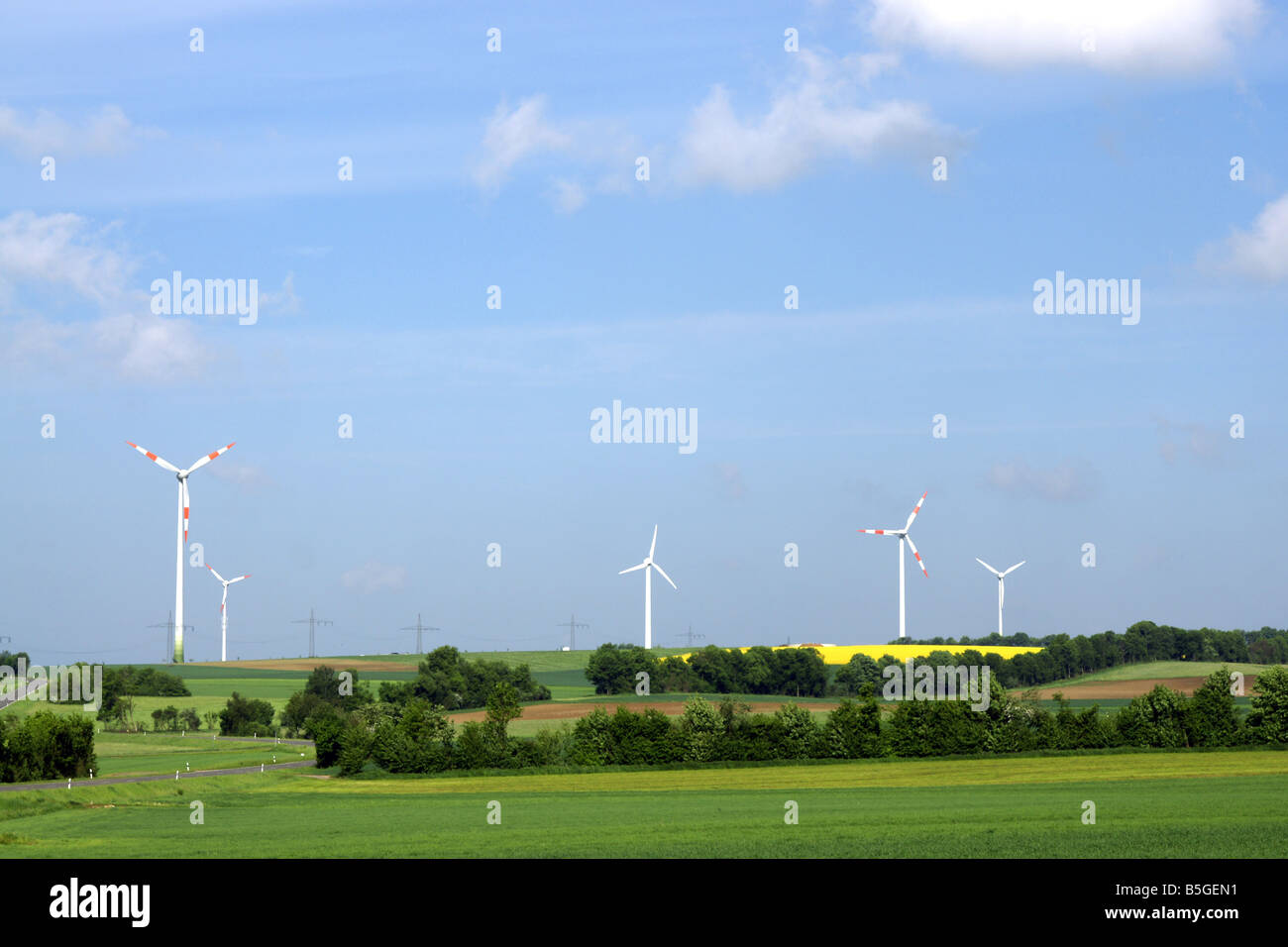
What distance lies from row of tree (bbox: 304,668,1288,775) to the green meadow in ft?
9.76

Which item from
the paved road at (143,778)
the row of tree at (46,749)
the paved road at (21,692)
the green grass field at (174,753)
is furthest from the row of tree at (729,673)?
the row of tree at (46,749)

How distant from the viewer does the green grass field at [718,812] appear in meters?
50.3

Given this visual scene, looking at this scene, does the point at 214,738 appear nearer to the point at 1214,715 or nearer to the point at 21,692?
the point at 21,692

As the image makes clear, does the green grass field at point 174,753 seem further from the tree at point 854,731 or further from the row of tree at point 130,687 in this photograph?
the tree at point 854,731

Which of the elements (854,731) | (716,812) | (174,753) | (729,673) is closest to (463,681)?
A: (729,673)

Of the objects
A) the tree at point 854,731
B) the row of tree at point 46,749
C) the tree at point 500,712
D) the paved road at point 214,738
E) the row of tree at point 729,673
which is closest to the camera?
the tree at point 854,731

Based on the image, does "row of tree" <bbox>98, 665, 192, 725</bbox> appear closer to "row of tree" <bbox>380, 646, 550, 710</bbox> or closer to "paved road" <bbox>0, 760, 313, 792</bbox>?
"row of tree" <bbox>380, 646, 550, 710</bbox>

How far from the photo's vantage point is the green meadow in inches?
1981

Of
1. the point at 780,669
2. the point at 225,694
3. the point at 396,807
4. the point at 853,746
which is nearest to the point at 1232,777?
the point at 853,746

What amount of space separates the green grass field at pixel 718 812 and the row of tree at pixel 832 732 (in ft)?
11.1
